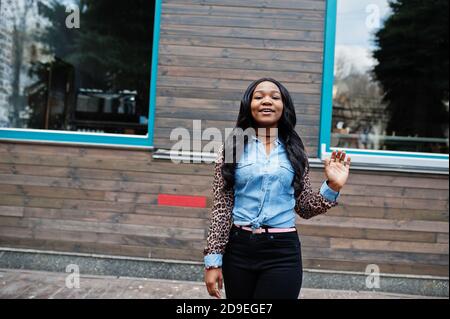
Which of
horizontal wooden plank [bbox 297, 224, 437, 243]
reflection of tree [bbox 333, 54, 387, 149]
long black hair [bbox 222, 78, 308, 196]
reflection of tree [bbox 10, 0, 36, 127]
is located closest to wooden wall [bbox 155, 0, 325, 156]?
reflection of tree [bbox 333, 54, 387, 149]

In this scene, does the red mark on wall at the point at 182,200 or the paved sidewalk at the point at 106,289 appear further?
the red mark on wall at the point at 182,200

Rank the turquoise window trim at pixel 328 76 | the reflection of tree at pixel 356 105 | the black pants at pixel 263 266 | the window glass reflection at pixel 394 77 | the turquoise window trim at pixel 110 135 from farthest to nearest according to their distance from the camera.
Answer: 1. the window glass reflection at pixel 394 77
2. the reflection of tree at pixel 356 105
3. the turquoise window trim at pixel 110 135
4. the turquoise window trim at pixel 328 76
5. the black pants at pixel 263 266

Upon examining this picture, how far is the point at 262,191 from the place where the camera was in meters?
2.14

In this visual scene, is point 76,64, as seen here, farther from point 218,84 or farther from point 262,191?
point 262,191

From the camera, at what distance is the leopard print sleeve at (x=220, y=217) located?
7.07 ft

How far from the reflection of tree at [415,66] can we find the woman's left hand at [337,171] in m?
3.98

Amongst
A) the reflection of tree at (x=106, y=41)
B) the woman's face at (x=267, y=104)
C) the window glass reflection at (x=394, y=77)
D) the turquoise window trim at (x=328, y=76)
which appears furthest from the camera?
the reflection of tree at (x=106, y=41)

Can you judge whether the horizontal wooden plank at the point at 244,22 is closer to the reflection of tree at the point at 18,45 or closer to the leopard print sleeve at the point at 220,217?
the reflection of tree at the point at 18,45

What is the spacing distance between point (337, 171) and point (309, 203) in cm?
25

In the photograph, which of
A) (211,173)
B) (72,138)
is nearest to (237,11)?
(211,173)

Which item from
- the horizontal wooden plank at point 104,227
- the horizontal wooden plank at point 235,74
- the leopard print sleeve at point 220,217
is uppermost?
the horizontal wooden plank at point 235,74

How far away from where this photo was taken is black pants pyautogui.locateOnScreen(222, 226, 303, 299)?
2059 mm

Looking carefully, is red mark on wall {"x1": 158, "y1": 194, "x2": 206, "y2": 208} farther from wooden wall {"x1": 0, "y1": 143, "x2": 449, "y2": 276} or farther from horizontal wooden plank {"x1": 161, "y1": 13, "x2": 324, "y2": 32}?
horizontal wooden plank {"x1": 161, "y1": 13, "x2": 324, "y2": 32}

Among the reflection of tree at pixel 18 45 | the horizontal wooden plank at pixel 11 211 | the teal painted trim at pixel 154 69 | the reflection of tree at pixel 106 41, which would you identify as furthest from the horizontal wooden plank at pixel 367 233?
the reflection of tree at pixel 18 45
